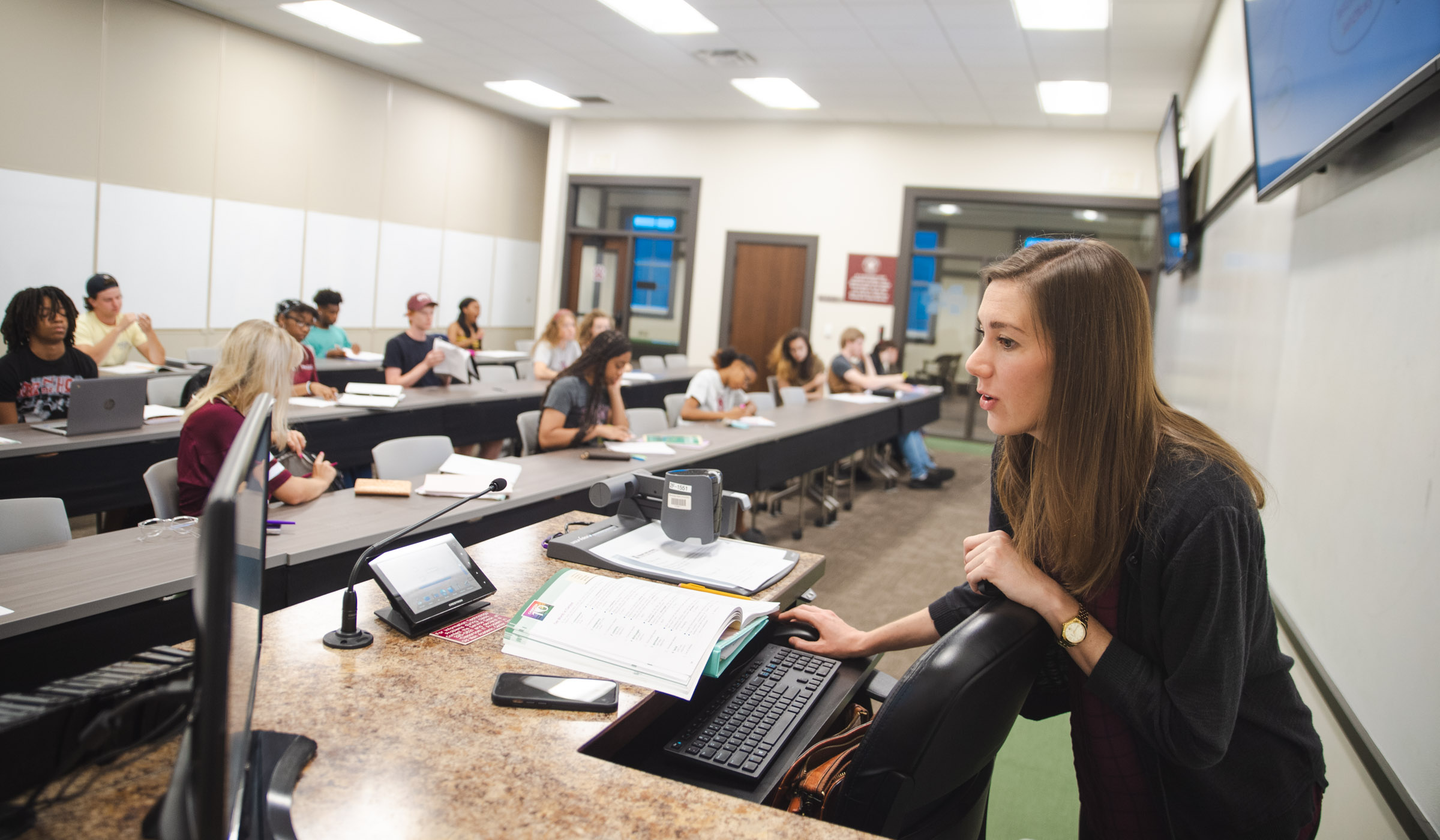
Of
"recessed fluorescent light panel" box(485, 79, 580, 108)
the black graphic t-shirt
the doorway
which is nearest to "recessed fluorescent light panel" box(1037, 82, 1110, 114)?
the doorway

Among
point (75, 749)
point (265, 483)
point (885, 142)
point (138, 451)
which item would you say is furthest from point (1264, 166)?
point (885, 142)

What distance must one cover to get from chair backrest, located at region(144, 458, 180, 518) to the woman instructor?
2.52 meters

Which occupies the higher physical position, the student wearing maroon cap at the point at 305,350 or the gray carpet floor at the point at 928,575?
the student wearing maroon cap at the point at 305,350

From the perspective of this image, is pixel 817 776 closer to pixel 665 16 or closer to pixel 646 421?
pixel 646 421

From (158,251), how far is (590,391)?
4.92m

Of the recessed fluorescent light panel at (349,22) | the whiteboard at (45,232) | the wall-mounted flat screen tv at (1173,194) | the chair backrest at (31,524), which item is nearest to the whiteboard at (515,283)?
the recessed fluorescent light panel at (349,22)

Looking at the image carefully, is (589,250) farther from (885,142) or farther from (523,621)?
(523,621)

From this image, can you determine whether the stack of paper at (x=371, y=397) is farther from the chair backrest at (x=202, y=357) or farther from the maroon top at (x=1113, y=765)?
the maroon top at (x=1113, y=765)

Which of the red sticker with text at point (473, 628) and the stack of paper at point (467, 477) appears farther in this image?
the stack of paper at point (467, 477)

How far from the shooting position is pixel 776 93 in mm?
8500

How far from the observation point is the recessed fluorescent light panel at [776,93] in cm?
810

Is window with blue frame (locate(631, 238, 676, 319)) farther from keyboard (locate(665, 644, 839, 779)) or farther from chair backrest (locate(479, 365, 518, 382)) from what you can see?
keyboard (locate(665, 644, 839, 779))

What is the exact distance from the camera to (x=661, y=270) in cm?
1070

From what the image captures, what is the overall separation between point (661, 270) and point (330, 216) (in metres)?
3.82
